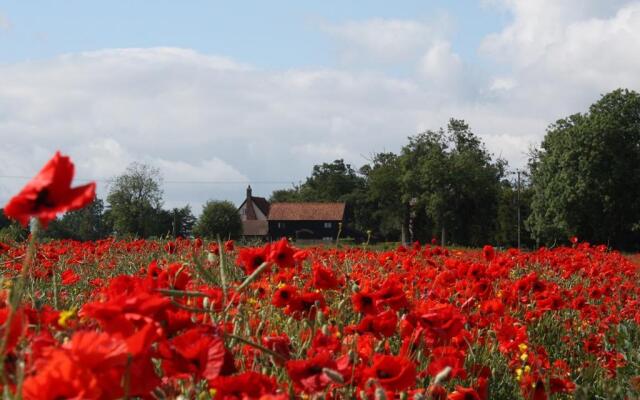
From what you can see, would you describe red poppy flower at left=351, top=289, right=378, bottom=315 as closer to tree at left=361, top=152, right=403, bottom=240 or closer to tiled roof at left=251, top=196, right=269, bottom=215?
tree at left=361, top=152, right=403, bottom=240

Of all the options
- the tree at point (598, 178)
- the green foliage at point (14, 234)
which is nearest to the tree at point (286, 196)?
the tree at point (598, 178)

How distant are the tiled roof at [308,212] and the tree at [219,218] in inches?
527

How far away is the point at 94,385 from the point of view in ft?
3.52

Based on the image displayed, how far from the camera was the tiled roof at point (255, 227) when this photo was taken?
80625 mm

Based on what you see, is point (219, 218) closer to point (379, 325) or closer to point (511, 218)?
point (511, 218)

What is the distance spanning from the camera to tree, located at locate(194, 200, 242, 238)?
Answer: 59000 millimetres

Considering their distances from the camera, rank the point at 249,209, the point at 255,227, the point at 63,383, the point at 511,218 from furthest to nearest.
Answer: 1. the point at 249,209
2. the point at 255,227
3. the point at 511,218
4. the point at 63,383

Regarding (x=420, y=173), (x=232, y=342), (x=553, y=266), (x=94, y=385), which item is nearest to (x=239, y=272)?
(x=232, y=342)

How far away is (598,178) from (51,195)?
144ft

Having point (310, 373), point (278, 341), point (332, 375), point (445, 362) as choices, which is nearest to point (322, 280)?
point (445, 362)

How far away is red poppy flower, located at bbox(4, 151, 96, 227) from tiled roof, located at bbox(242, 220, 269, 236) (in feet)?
257

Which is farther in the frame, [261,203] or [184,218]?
[261,203]

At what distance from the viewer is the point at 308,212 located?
75562 millimetres

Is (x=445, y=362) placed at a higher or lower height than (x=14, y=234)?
lower
